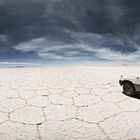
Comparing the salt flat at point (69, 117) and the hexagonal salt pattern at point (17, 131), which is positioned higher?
the salt flat at point (69, 117)

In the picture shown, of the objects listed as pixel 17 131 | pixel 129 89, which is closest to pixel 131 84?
pixel 129 89

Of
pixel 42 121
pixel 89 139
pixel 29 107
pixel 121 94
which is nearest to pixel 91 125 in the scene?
pixel 89 139

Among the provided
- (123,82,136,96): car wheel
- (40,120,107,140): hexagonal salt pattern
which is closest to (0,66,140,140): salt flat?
(40,120,107,140): hexagonal salt pattern

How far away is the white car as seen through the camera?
5605 millimetres

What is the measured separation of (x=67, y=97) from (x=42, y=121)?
2.07 m

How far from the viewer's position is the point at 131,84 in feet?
19.2

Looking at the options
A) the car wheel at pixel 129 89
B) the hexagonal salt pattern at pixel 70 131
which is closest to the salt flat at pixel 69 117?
the hexagonal salt pattern at pixel 70 131

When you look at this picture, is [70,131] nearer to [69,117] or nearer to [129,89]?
[69,117]

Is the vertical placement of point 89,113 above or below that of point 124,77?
below

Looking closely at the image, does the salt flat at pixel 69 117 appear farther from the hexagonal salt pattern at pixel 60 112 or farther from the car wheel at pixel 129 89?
the car wheel at pixel 129 89

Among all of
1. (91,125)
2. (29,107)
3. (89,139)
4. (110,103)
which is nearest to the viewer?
(89,139)

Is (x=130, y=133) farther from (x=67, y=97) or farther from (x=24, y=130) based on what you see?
(x=67, y=97)

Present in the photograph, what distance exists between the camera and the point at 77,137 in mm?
3199

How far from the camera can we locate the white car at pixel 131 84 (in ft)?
18.4
